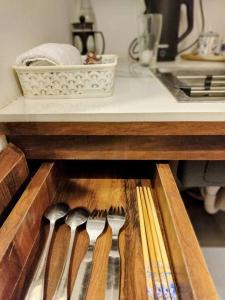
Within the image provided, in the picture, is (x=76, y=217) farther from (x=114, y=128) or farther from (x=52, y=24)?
(x=52, y=24)

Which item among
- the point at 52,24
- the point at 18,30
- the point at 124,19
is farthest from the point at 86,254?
the point at 124,19

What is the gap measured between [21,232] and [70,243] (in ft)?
0.30

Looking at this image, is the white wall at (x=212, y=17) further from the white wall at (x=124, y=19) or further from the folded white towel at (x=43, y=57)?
the folded white towel at (x=43, y=57)

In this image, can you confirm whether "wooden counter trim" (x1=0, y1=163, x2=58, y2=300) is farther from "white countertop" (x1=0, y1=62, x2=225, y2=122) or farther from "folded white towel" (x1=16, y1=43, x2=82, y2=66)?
"folded white towel" (x1=16, y1=43, x2=82, y2=66)

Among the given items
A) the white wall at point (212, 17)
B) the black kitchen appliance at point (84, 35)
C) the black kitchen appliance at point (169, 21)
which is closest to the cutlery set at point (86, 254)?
the black kitchen appliance at point (84, 35)

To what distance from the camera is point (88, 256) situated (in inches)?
15.2

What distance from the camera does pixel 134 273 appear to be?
1.21 feet

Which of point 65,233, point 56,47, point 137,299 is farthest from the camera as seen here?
point 56,47

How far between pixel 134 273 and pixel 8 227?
0.21 m

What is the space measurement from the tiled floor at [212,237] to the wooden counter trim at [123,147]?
560 mm

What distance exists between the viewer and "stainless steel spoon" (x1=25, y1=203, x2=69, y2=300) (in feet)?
1.04

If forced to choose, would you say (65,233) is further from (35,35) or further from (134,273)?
(35,35)

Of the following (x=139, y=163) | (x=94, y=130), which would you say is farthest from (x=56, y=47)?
(x=139, y=163)

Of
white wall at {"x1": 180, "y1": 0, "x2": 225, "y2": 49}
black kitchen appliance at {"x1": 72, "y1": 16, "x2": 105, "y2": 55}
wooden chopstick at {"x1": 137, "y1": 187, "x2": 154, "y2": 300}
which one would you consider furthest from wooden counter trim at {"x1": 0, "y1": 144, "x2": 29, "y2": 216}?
white wall at {"x1": 180, "y1": 0, "x2": 225, "y2": 49}
